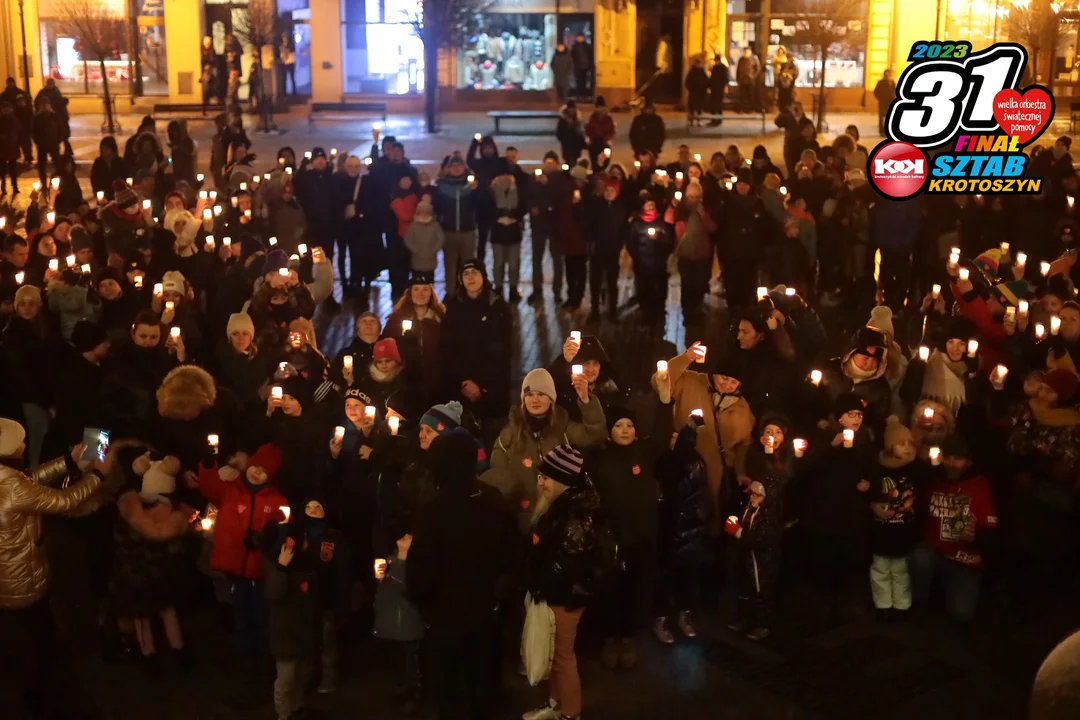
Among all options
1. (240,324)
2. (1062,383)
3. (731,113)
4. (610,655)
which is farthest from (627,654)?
(731,113)

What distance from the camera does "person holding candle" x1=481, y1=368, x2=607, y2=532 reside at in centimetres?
755

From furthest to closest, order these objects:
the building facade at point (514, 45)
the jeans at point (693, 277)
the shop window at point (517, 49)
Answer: the shop window at point (517, 49) < the building facade at point (514, 45) < the jeans at point (693, 277)

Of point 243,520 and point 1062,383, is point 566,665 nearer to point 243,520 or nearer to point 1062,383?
point 243,520

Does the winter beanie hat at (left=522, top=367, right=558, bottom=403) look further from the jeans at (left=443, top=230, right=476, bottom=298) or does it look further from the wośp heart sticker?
the wośp heart sticker

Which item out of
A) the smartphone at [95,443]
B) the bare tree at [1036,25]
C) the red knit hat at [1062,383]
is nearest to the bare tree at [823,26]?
the bare tree at [1036,25]

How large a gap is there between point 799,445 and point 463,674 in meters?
2.53

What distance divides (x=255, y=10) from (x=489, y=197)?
20500 mm

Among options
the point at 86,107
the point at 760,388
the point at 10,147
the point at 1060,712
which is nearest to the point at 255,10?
the point at 86,107

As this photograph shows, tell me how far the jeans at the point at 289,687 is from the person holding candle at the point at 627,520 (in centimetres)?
162

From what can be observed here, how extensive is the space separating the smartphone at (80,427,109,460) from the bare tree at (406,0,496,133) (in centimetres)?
2385

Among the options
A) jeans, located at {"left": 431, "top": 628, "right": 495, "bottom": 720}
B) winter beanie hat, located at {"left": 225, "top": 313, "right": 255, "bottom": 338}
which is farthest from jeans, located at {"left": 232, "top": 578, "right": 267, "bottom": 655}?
winter beanie hat, located at {"left": 225, "top": 313, "right": 255, "bottom": 338}

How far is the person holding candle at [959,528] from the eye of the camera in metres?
8.00

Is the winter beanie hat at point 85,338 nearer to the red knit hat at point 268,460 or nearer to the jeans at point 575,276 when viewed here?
the red knit hat at point 268,460

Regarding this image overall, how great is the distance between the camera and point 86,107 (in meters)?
36.2
